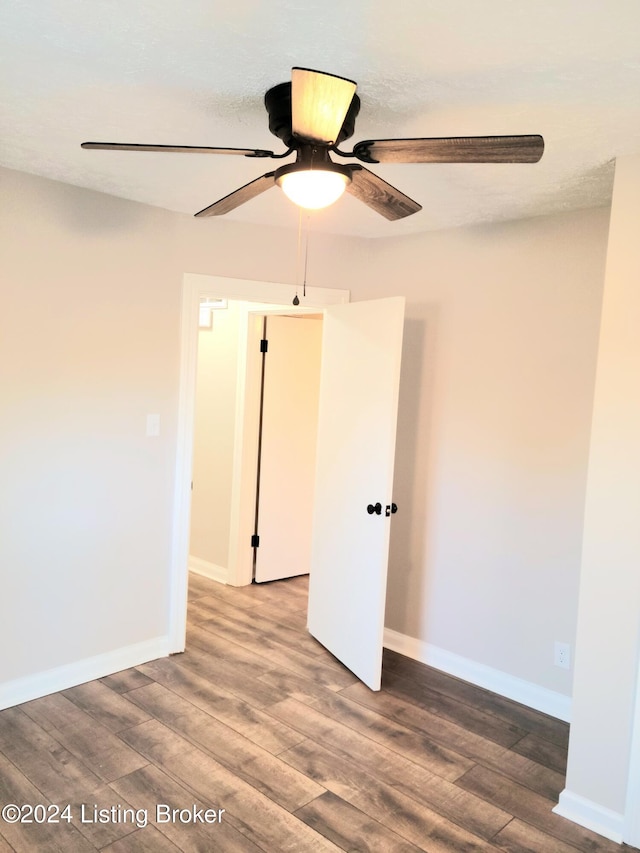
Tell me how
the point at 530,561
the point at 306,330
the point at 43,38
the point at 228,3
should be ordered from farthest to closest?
the point at 306,330
the point at 530,561
the point at 43,38
the point at 228,3

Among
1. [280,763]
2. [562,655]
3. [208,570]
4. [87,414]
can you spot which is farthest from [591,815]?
[208,570]

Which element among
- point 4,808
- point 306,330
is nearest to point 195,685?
point 4,808

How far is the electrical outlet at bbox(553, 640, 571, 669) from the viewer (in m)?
2.95

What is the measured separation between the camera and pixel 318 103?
151cm

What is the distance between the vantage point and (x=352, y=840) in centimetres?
210

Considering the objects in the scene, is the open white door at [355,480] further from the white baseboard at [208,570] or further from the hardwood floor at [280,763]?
Result: the white baseboard at [208,570]

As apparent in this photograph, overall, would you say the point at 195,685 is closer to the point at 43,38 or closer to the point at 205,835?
the point at 205,835

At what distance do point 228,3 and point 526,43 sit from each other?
0.70 meters

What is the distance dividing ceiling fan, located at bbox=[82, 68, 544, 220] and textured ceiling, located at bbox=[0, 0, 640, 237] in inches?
5.3

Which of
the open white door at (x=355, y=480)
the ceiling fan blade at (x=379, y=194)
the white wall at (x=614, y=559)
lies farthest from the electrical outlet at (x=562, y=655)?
the ceiling fan blade at (x=379, y=194)

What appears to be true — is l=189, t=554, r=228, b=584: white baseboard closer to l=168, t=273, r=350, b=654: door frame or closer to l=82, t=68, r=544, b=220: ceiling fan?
l=168, t=273, r=350, b=654: door frame

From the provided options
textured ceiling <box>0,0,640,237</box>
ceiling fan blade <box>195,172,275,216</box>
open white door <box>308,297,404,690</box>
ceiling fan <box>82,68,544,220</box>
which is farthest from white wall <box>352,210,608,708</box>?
ceiling fan blade <box>195,172,275,216</box>

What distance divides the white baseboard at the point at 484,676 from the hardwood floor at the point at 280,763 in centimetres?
6

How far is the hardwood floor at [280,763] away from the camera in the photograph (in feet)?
6.97
